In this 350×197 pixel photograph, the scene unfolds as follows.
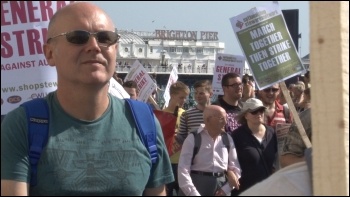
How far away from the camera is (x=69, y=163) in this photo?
8.91 feet

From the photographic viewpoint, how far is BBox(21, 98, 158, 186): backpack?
271 cm

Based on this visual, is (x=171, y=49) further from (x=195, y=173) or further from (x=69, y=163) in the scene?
(x=69, y=163)

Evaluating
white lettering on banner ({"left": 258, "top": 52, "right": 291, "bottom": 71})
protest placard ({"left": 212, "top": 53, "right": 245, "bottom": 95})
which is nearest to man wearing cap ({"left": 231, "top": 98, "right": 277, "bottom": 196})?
white lettering on banner ({"left": 258, "top": 52, "right": 291, "bottom": 71})

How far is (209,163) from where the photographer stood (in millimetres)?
7215

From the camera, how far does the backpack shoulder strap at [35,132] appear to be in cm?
270

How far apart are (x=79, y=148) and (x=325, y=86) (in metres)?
1.11

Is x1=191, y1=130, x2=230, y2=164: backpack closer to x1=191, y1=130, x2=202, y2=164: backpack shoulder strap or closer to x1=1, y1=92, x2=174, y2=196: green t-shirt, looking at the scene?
x1=191, y1=130, x2=202, y2=164: backpack shoulder strap

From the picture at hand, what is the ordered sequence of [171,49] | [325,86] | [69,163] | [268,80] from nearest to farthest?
[325,86], [69,163], [268,80], [171,49]

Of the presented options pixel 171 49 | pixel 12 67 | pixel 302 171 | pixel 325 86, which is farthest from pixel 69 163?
pixel 171 49

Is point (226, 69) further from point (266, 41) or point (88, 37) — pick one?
point (88, 37)

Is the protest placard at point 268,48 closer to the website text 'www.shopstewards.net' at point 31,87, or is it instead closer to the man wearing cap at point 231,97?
the man wearing cap at point 231,97

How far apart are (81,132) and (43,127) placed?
0.13 m

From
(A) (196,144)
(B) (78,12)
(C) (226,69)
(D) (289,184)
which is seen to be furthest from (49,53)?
(C) (226,69)

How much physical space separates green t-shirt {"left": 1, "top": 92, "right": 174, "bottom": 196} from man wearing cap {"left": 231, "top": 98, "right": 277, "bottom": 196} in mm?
4343
